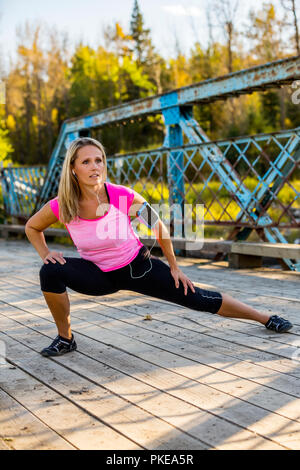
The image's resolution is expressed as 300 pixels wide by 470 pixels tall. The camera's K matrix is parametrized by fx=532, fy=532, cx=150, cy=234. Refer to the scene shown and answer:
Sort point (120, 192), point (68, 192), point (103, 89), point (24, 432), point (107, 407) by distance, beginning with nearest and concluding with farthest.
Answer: point (24, 432) < point (107, 407) < point (68, 192) < point (120, 192) < point (103, 89)

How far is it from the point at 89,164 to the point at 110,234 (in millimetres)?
401

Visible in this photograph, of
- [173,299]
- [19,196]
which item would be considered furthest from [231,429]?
[19,196]

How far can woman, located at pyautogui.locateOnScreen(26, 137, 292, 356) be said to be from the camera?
2908 millimetres

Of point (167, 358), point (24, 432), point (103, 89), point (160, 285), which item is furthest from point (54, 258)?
point (103, 89)

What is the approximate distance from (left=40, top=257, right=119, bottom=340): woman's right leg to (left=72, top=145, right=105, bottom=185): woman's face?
485 mm

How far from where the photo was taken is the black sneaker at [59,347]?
117 inches

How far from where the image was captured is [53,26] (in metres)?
36.9

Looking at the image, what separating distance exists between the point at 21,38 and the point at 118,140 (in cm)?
1008

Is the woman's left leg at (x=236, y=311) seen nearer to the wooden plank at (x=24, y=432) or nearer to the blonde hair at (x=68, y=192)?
the blonde hair at (x=68, y=192)

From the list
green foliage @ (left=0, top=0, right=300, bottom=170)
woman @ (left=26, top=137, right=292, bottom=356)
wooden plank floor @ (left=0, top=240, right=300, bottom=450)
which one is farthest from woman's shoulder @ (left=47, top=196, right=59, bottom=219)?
green foliage @ (left=0, top=0, right=300, bottom=170)

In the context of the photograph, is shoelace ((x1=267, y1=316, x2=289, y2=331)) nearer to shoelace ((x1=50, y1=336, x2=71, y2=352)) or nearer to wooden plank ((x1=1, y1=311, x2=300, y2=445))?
wooden plank ((x1=1, y1=311, x2=300, y2=445))

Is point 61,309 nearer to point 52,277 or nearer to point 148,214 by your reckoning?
point 52,277

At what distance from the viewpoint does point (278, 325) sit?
331cm

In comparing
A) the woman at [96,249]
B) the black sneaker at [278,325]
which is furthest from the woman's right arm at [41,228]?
the black sneaker at [278,325]
